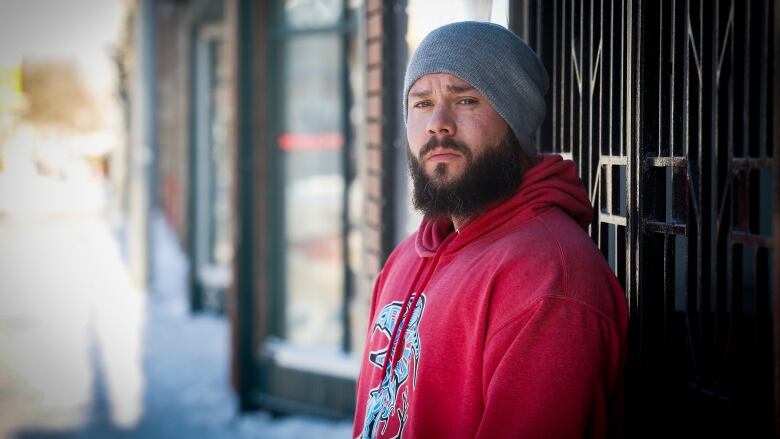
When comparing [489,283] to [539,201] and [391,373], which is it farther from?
[391,373]

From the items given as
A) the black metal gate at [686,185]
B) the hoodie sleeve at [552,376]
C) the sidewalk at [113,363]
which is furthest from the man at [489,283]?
the sidewalk at [113,363]

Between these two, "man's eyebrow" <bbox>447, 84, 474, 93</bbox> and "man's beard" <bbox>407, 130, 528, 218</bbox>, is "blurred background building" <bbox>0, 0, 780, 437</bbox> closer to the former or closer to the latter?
"man's beard" <bbox>407, 130, 528, 218</bbox>

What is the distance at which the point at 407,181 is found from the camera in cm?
405

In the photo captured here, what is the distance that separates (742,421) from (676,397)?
298 mm

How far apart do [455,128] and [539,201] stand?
285 mm

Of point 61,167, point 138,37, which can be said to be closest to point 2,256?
point 61,167

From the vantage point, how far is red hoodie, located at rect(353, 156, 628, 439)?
Answer: 1.48 metres

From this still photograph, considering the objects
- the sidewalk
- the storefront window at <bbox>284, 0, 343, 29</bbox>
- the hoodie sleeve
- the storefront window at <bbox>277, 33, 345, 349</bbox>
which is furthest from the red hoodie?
the storefront window at <bbox>284, 0, 343, 29</bbox>

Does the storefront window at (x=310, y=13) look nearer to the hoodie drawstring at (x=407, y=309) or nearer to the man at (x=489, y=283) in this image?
the man at (x=489, y=283)

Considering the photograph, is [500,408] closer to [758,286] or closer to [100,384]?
Result: [758,286]

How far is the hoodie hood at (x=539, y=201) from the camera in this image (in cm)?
178

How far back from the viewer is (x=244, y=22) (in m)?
5.53

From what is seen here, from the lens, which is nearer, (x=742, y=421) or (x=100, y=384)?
(x=742, y=421)

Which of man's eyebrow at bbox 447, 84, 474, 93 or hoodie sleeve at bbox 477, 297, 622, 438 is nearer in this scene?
hoodie sleeve at bbox 477, 297, 622, 438
